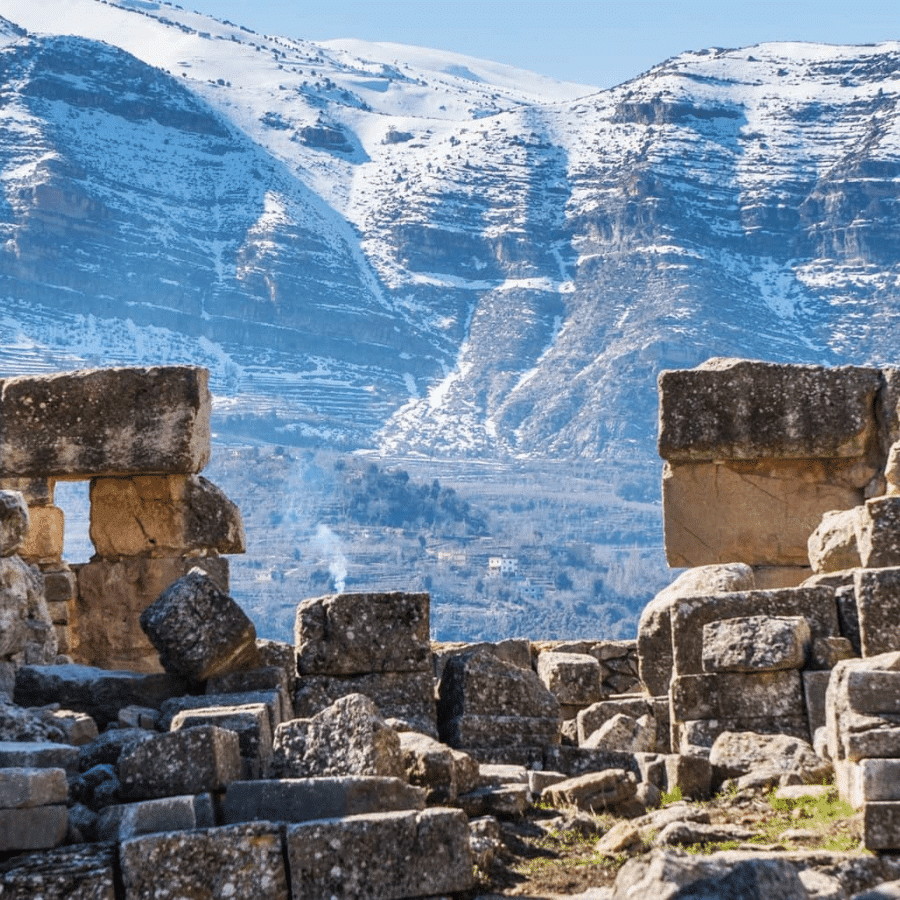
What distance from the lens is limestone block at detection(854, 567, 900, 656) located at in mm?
11234

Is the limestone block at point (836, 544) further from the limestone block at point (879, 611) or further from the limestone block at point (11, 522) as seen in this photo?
the limestone block at point (11, 522)

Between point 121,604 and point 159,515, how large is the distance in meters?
0.83

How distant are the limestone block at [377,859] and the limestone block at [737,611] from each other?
414 centimetres

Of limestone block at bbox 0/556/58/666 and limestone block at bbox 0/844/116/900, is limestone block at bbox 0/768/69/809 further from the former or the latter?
limestone block at bbox 0/556/58/666

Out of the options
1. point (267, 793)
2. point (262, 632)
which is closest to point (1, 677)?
point (267, 793)

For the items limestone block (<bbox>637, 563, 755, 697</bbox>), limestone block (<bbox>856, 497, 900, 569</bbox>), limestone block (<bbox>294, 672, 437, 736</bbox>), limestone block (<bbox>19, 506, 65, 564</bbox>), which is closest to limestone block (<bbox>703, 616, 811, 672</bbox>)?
limestone block (<bbox>856, 497, 900, 569</bbox>)

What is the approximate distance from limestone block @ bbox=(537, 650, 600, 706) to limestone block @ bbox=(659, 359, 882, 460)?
1977 mm

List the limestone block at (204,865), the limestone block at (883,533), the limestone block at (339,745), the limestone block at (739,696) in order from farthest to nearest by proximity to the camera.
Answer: the limestone block at (883,533) → the limestone block at (739,696) → the limestone block at (339,745) → the limestone block at (204,865)

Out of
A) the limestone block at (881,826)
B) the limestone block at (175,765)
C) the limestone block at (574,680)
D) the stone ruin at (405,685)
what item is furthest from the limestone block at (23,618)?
the limestone block at (881,826)

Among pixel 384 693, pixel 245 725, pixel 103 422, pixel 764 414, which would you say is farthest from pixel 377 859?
pixel 103 422

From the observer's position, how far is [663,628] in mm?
13578

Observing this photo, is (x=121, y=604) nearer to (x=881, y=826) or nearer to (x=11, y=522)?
(x=11, y=522)

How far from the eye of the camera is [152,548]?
1742 centimetres

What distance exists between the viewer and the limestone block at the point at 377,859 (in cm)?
812
